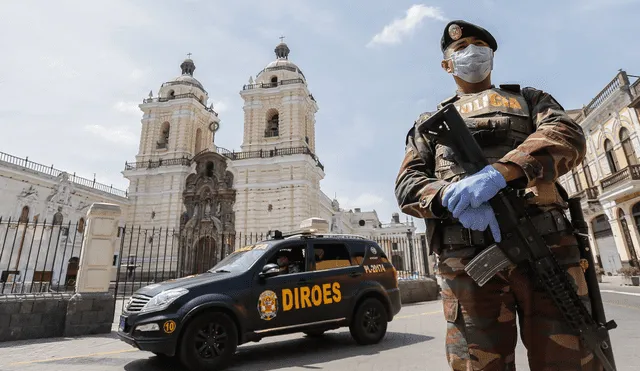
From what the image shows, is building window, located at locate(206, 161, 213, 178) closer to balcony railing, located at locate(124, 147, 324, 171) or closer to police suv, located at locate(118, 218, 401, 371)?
balcony railing, located at locate(124, 147, 324, 171)

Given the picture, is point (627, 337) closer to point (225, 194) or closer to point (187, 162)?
point (225, 194)

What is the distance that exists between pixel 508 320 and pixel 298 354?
13.3ft

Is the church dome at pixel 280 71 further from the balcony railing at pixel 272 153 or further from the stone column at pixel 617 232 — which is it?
the stone column at pixel 617 232

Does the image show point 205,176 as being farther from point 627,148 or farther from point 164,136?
point 627,148

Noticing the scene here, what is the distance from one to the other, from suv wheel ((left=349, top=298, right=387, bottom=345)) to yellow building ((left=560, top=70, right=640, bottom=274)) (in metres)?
15.9

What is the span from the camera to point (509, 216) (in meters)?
1.68

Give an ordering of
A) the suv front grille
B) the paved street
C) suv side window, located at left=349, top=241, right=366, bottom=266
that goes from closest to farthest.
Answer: the paved street
the suv front grille
suv side window, located at left=349, top=241, right=366, bottom=266

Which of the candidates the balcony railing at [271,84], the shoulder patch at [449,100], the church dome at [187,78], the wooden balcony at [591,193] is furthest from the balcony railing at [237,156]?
the shoulder patch at [449,100]

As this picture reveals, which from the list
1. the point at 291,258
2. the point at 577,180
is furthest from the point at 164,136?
the point at 577,180

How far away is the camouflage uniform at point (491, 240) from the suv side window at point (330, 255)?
374 cm

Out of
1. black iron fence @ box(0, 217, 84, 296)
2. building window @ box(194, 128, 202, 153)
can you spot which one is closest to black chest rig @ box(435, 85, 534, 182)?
black iron fence @ box(0, 217, 84, 296)

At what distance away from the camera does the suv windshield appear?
16.7ft

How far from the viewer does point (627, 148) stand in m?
16.1

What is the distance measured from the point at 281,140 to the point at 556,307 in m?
25.2
